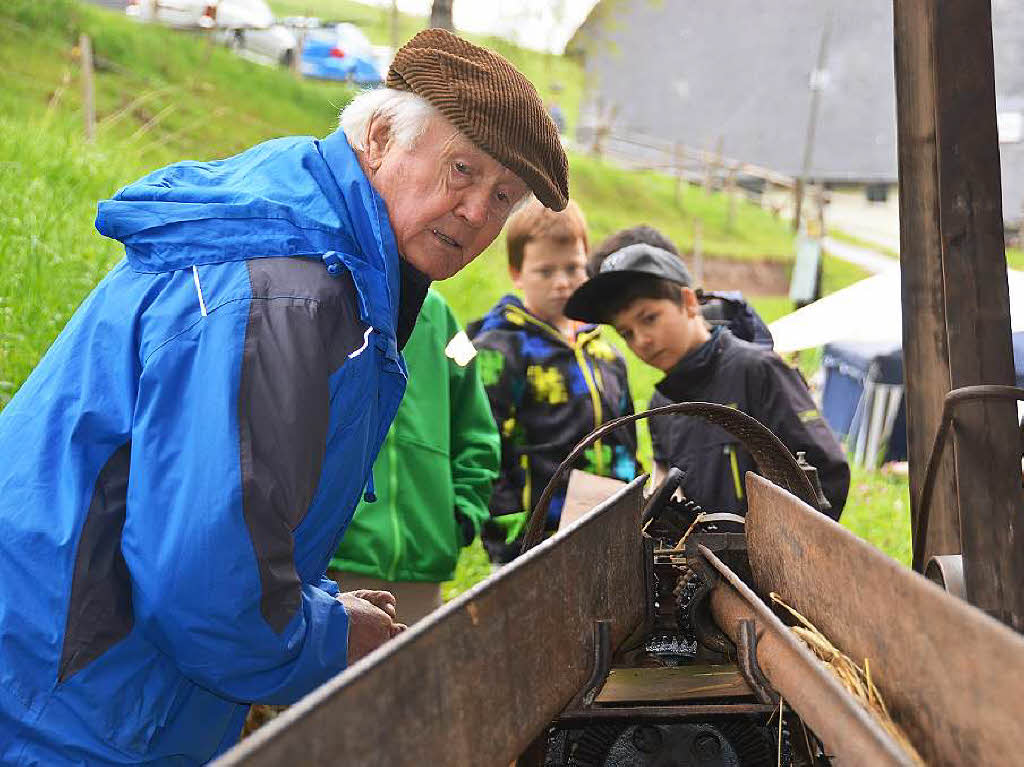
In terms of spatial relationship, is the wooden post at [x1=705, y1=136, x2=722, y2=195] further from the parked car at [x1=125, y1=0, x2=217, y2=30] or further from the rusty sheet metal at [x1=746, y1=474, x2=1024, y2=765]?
the rusty sheet metal at [x1=746, y1=474, x2=1024, y2=765]

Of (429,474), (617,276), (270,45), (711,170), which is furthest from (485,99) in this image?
(711,170)

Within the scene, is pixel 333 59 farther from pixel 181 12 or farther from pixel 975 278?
pixel 975 278

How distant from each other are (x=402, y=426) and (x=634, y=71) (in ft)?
105

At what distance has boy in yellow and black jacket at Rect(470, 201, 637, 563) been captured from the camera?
415cm

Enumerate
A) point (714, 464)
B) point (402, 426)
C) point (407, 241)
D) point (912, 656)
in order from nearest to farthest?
point (912, 656) < point (407, 241) < point (402, 426) < point (714, 464)

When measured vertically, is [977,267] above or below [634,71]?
below

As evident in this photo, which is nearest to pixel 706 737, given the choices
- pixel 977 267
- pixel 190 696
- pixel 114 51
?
pixel 190 696

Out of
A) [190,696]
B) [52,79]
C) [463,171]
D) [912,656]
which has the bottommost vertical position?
[190,696]

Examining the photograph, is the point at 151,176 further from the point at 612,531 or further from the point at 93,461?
the point at 612,531

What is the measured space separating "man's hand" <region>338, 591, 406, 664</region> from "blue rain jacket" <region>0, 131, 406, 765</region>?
0.24 feet

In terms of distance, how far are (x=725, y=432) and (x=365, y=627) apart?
1.92 meters

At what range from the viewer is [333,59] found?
82.5 feet

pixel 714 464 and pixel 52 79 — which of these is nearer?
pixel 714 464

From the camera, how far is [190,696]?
195cm
